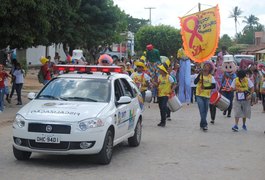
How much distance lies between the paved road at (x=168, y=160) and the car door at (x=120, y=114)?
1.70 feet

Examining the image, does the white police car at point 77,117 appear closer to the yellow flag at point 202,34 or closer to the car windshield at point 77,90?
the car windshield at point 77,90

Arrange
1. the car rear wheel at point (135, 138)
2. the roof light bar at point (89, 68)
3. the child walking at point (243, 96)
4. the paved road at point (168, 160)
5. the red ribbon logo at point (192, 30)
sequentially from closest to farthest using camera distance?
the paved road at point (168, 160) < the roof light bar at point (89, 68) < the car rear wheel at point (135, 138) < the child walking at point (243, 96) < the red ribbon logo at point (192, 30)

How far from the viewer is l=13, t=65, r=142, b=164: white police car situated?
8484mm

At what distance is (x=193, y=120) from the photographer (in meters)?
16.6

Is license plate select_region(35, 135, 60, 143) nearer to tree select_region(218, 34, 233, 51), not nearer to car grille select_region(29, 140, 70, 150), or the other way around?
car grille select_region(29, 140, 70, 150)

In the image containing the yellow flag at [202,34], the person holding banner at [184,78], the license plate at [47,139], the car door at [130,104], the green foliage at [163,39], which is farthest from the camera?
the green foliage at [163,39]

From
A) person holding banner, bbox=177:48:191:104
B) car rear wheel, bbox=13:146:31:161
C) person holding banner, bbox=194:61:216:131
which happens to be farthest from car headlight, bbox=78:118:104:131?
person holding banner, bbox=177:48:191:104

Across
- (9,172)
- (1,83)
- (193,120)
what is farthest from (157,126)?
(9,172)

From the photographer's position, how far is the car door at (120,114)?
9625 millimetres

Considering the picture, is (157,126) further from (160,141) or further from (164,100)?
(160,141)

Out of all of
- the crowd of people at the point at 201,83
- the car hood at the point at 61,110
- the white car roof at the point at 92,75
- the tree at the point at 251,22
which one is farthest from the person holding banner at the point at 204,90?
the tree at the point at 251,22

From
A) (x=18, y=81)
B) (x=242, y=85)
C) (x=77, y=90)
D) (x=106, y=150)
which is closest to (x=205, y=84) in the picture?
(x=242, y=85)

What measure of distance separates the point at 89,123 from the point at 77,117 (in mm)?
223

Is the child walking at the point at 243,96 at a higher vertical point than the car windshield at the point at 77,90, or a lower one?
lower
